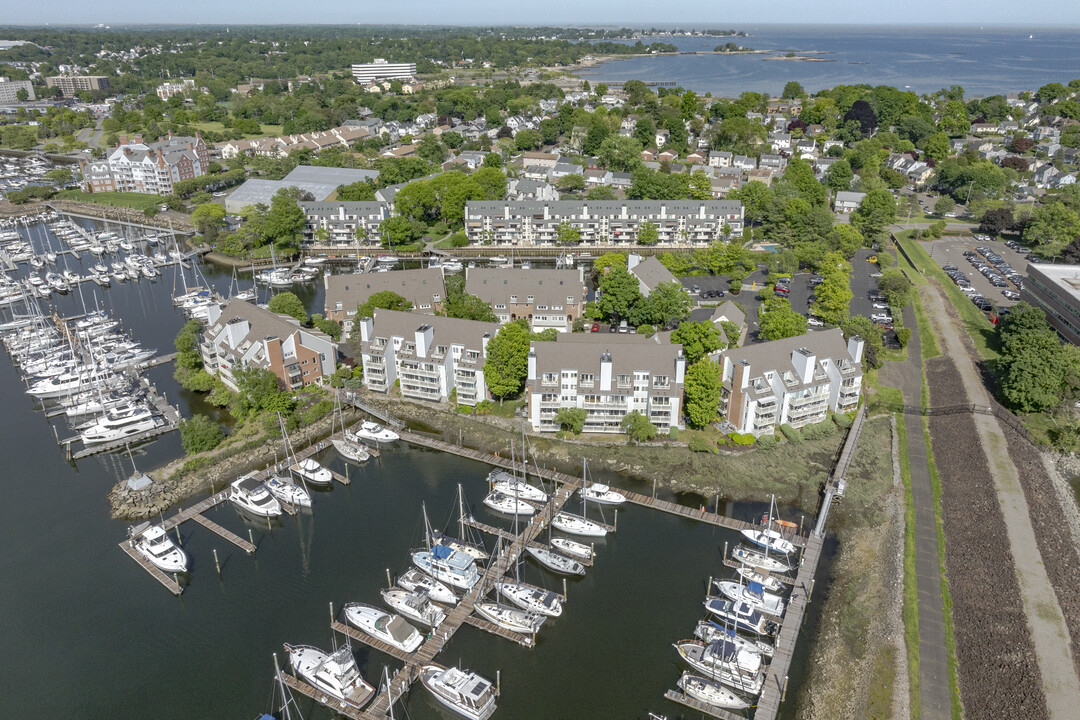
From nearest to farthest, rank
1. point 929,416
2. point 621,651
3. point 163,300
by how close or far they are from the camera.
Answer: point 621,651 < point 929,416 < point 163,300

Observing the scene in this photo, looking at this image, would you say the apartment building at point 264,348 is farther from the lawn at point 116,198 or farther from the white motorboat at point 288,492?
the lawn at point 116,198

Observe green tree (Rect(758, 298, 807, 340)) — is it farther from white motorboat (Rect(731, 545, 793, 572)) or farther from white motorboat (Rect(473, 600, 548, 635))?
white motorboat (Rect(473, 600, 548, 635))

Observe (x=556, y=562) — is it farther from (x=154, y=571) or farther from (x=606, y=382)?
(x=154, y=571)

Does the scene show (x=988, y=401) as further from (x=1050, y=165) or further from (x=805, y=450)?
(x=1050, y=165)

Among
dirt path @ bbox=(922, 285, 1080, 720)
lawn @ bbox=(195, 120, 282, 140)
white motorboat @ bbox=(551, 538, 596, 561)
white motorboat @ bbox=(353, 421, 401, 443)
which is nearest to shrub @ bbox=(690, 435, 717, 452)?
white motorboat @ bbox=(551, 538, 596, 561)

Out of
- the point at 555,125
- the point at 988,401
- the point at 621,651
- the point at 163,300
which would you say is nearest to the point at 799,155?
the point at 555,125

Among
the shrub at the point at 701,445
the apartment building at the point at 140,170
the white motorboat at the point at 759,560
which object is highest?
the apartment building at the point at 140,170

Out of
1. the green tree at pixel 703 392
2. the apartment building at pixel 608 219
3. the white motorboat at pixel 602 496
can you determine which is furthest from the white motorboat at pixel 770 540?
the apartment building at pixel 608 219
